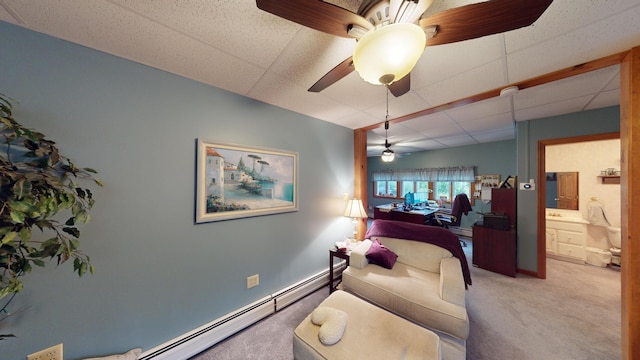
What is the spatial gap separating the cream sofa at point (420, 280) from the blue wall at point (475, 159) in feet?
12.2

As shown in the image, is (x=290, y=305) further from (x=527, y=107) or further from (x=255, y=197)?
(x=527, y=107)

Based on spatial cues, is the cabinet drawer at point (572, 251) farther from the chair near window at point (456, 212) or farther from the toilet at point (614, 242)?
the chair near window at point (456, 212)

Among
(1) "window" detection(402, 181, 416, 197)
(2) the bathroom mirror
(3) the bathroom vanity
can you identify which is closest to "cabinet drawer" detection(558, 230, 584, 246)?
(3) the bathroom vanity

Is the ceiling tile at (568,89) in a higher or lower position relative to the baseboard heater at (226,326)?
higher

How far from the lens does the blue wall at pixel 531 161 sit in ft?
8.47

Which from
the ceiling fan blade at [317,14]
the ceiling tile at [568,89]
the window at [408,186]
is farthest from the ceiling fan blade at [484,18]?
the window at [408,186]

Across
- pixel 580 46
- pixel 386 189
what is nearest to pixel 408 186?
pixel 386 189

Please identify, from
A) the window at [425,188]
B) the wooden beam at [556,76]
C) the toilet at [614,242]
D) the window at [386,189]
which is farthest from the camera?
the window at [386,189]

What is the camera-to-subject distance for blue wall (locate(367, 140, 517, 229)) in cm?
442

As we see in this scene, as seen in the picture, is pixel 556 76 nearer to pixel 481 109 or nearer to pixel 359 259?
pixel 481 109

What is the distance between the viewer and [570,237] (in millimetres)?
3332

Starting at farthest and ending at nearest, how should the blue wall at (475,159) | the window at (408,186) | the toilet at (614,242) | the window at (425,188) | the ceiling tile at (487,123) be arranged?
the window at (408,186), the window at (425,188), the blue wall at (475,159), the toilet at (614,242), the ceiling tile at (487,123)

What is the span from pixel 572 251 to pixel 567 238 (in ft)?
0.70

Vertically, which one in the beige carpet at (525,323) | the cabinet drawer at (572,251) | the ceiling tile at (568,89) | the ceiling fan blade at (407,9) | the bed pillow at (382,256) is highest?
the ceiling tile at (568,89)
